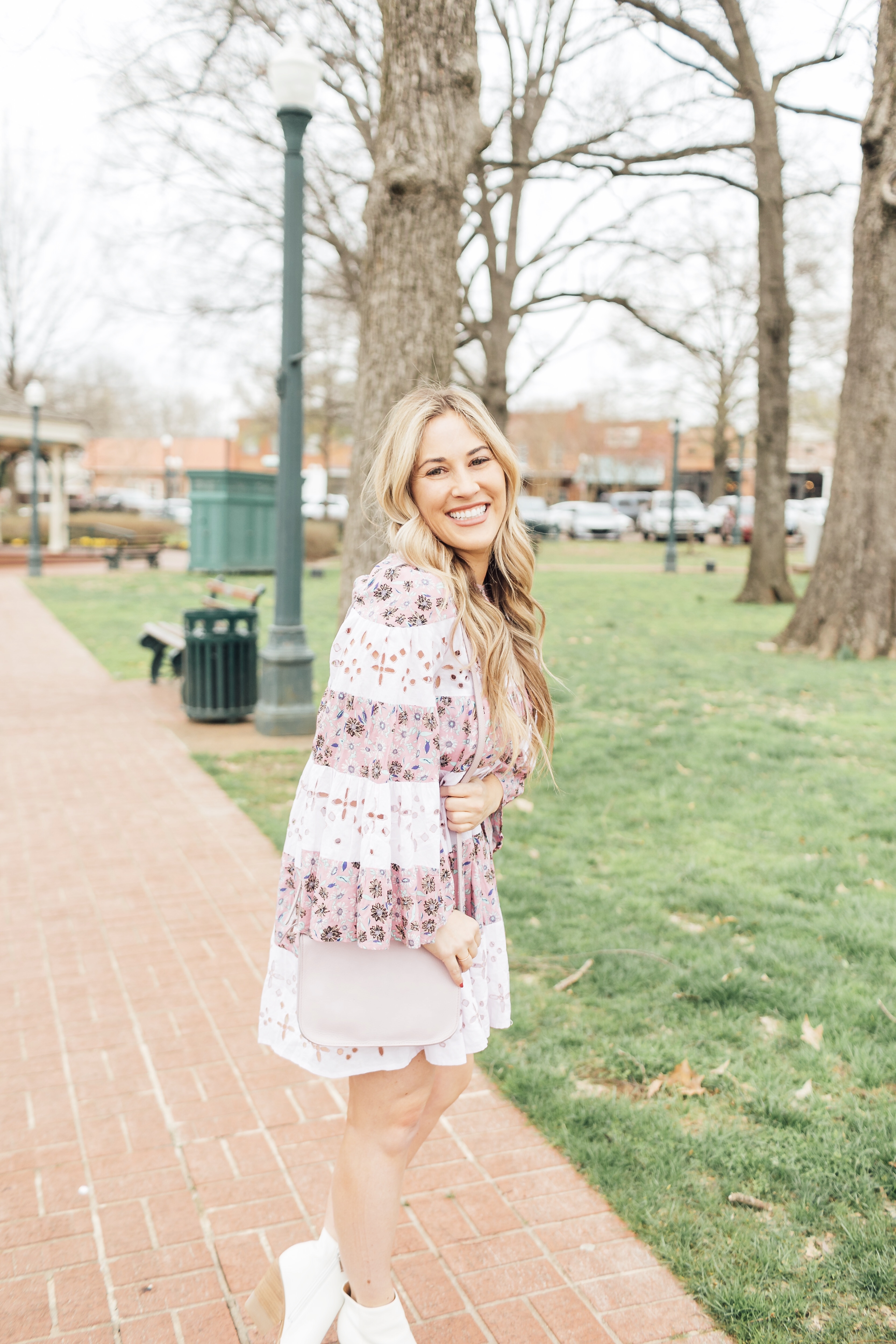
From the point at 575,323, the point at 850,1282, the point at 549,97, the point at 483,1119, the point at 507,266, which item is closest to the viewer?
the point at 850,1282

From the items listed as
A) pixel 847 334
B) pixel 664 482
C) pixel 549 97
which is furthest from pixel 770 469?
pixel 664 482

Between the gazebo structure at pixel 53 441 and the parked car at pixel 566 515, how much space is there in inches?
668

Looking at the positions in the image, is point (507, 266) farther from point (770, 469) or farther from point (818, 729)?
point (818, 729)

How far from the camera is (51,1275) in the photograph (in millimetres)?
2490

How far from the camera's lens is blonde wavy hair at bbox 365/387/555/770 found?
201 cm

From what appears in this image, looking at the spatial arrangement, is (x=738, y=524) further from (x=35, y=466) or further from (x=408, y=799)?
(x=408, y=799)

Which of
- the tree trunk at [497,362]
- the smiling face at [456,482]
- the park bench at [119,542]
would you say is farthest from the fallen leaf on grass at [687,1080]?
Answer: the park bench at [119,542]

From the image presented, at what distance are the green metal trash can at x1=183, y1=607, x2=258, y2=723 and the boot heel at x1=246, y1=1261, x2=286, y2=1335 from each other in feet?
20.3

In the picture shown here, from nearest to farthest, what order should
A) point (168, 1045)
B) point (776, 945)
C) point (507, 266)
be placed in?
point (168, 1045)
point (776, 945)
point (507, 266)

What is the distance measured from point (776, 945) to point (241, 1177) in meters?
2.28

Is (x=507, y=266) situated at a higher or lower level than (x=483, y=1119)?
higher

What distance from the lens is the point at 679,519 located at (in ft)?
120

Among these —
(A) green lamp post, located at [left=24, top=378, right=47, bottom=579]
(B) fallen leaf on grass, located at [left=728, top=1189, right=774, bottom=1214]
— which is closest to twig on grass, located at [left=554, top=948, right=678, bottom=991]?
(B) fallen leaf on grass, located at [left=728, top=1189, right=774, bottom=1214]

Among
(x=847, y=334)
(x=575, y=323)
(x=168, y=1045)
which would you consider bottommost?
(x=168, y=1045)
